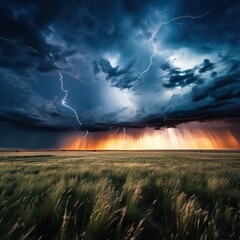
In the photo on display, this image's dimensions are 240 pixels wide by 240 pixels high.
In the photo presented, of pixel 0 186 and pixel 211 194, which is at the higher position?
pixel 0 186

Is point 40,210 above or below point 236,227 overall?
above

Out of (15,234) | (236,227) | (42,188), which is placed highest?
(42,188)

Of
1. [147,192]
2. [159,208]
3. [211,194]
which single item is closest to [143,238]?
[159,208]

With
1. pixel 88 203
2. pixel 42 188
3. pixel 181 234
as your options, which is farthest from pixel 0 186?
pixel 181 234

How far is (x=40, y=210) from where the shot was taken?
364cm

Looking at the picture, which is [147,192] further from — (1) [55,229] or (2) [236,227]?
(1) [55,229]

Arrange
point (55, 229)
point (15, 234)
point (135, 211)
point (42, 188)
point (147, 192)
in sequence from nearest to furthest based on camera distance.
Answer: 1. point (15, 234)
2. point (55, 229)
3. point (135, 211)
4. point (42, 188)
5. point (147, 192)

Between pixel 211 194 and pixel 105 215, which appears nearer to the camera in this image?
pixel 105 215

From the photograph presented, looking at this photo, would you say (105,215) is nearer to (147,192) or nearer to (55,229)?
(55,229)

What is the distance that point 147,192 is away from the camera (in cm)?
620

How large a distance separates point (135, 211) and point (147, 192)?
232 centimetres

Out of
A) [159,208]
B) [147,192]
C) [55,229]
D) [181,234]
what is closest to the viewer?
[181,234]

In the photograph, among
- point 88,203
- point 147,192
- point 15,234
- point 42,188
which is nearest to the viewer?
point 15,234

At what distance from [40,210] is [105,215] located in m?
1.25
